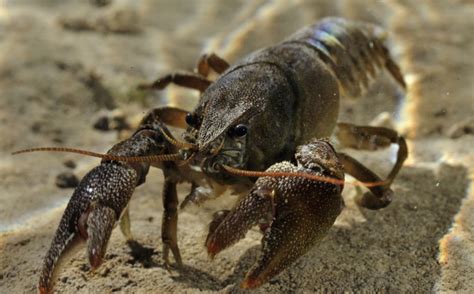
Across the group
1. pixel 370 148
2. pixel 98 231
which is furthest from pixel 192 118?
pixel 370 148

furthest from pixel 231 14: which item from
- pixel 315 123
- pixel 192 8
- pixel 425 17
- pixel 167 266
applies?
pixel 167 266

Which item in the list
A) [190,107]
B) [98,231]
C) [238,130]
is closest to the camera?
[98,231]

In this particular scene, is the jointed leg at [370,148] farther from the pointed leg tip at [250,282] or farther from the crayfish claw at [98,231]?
the crayfish claw at [98,231]

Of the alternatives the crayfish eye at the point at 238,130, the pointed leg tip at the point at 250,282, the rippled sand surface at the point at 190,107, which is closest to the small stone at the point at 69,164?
the rippled sand surface at the point at 190,107

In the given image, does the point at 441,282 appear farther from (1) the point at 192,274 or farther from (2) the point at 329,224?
(1) the point at 192,274

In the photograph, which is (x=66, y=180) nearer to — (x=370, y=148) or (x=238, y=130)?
(x=238, y=130)

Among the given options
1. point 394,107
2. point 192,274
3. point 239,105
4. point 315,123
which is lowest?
point 394,107
